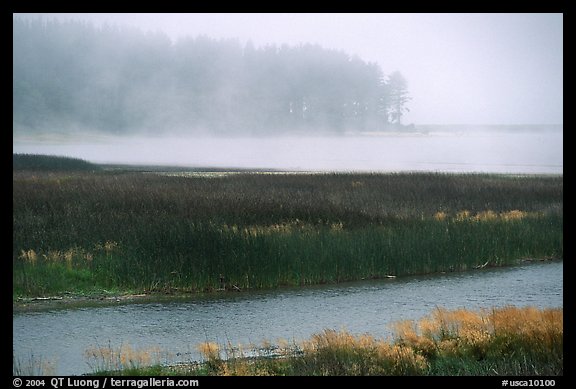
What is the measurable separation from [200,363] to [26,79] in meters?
117

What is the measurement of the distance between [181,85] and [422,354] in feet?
375

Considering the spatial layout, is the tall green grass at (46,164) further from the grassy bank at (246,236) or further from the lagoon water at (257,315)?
the lagoon water at (257,315)

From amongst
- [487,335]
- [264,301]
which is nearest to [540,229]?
[264,301]

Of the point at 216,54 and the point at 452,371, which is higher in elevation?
the point at 216,54

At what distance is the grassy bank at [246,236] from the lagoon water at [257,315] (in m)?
0.76

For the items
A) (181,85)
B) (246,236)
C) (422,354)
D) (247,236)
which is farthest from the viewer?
(181,85)

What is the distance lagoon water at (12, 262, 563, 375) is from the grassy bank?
2.50 ft

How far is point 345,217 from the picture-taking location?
22.0 meters

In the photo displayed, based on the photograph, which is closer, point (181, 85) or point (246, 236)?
point (246, 236)

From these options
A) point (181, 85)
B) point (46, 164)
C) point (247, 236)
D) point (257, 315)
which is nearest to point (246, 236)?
point (247, 236)

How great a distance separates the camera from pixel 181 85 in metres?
121

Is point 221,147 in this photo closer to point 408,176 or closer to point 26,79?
point 26,79

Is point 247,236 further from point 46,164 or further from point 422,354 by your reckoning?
point 46,164

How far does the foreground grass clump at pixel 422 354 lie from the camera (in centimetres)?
966
